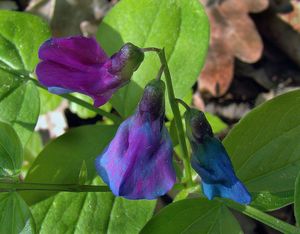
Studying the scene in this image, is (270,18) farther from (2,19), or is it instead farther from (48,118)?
(2,19)

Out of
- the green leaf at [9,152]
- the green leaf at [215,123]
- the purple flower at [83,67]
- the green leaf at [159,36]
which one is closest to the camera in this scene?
the purple flower at [83,67]

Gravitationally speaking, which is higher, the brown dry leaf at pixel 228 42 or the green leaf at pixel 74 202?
the green leaf at pixel 74 202

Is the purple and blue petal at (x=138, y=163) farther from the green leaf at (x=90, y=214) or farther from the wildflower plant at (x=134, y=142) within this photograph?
the green leaf at (x=90, y=214)

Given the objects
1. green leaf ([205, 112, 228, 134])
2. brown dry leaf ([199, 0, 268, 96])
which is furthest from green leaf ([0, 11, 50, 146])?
brown dry leaf ([199, 0, 268, 96])

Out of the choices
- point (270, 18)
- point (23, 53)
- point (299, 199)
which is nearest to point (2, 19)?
point (23, 53)

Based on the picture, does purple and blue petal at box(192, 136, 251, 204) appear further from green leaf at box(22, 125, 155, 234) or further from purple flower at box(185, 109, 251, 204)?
green leaf at box(22, 125, 155, 234)

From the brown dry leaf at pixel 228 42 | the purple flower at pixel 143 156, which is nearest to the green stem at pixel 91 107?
the purple flower at pixel 143 156

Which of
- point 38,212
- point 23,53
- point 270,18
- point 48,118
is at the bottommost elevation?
point 48,118
